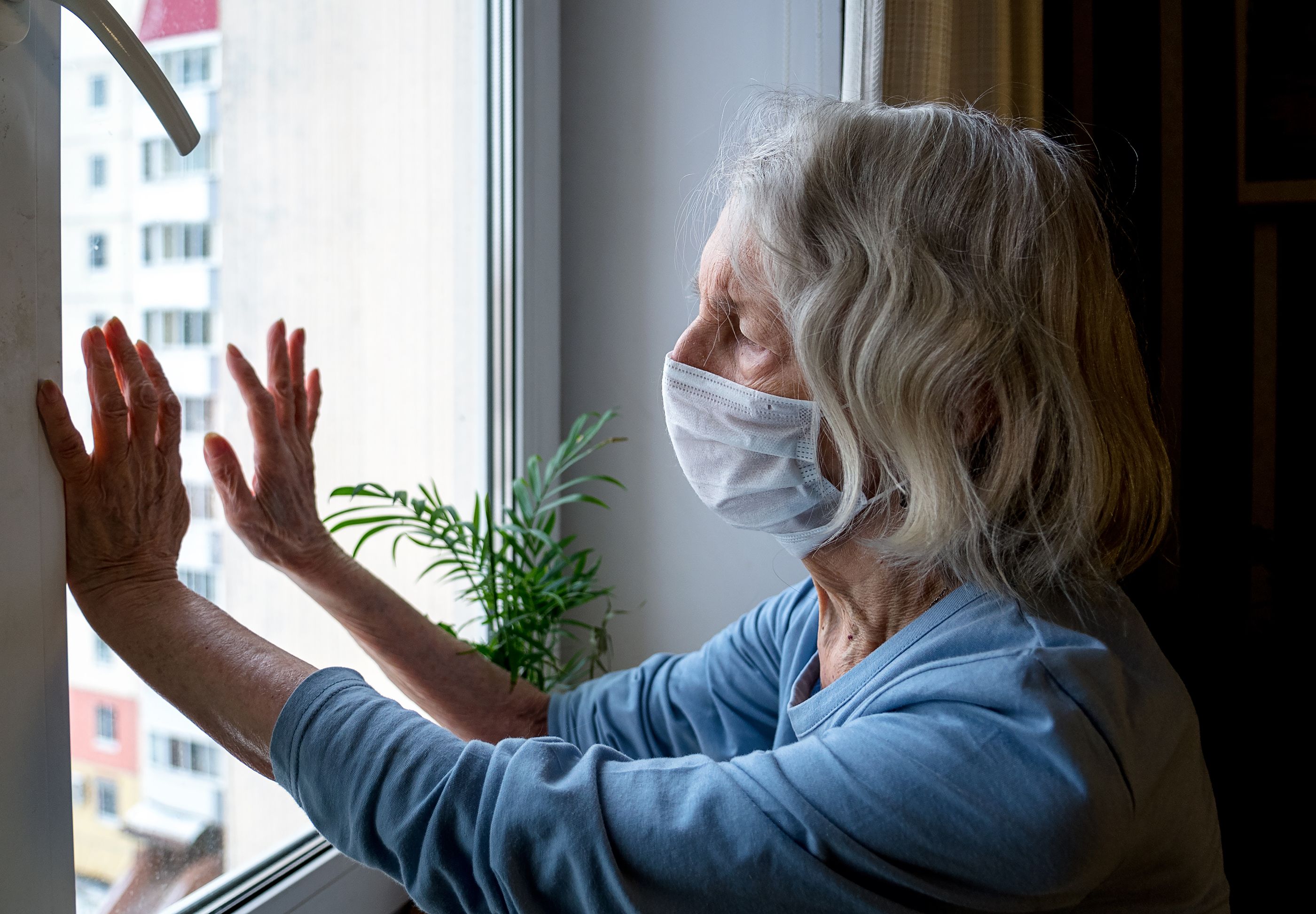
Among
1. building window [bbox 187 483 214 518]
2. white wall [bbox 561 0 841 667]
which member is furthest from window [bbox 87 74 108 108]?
white wall [bbox 561 0 841 667]

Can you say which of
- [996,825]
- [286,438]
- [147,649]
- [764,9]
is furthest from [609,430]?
[996,825]

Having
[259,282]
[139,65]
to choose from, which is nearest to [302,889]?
[259,282]

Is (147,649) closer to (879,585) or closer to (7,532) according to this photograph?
(7,532)

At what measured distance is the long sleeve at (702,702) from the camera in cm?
107

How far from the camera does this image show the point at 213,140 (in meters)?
0.92

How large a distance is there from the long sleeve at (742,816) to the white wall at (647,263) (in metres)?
0.71

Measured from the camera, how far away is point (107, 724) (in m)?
0.84

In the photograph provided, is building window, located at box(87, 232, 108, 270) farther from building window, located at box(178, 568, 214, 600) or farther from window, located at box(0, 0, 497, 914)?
building window, located at box(178, 568, 214, 600)

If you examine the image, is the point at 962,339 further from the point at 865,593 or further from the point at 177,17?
the point at 177,17

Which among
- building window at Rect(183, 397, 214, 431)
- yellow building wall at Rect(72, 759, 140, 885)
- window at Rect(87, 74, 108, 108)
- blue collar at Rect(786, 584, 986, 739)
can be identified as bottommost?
yellow building wall at Rect(72, 759, 140, 885)

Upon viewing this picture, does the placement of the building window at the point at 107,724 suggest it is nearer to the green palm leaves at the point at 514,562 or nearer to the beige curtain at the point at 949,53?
the green palm leaves at the point at 514,562

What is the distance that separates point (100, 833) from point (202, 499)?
0.33 meters

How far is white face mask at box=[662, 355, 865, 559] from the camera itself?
0.80 meters

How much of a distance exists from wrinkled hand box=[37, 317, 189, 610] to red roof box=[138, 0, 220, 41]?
352mm
